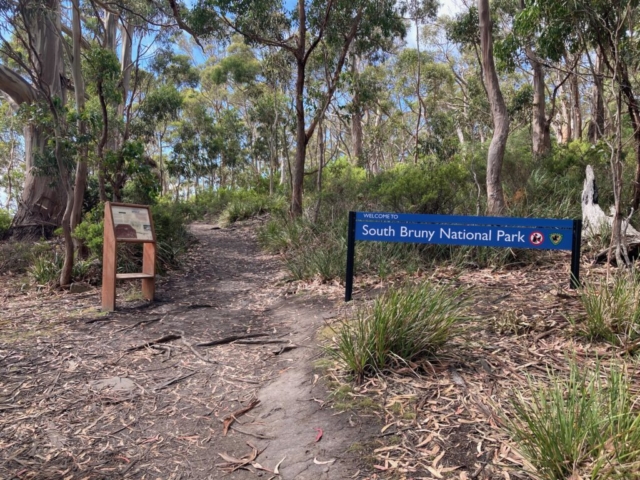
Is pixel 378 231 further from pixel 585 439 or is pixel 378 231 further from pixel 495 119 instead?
pixel 495 119

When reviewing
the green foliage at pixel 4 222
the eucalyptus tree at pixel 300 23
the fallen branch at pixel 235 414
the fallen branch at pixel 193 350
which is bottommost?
the fallen branch at pixel 235 414

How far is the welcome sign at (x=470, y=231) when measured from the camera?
5.02 meters

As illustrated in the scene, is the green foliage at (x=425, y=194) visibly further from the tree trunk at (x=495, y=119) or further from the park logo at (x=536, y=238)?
the park logo at (x=536, y=238)

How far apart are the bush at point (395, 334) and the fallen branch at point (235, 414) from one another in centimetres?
71

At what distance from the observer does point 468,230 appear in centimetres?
516

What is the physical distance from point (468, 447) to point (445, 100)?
96.1 ft

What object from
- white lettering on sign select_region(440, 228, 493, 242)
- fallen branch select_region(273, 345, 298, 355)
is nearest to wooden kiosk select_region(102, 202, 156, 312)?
fallen branch select_region(273, 345, 298, 355)

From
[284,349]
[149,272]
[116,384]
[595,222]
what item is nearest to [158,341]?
[116,384]

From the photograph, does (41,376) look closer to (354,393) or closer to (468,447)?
(354,393)

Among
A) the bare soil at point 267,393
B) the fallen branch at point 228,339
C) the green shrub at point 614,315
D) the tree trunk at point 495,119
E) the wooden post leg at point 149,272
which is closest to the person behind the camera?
the bare soil at point 267,393

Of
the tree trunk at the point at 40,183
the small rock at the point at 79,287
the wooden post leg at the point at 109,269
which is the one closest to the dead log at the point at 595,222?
the wooden post leg at the point at 109,269

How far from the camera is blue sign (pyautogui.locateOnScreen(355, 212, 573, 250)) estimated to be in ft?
16.5

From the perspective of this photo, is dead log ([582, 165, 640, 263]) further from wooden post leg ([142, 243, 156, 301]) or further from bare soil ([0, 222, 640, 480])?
wooden post leg ([142, 243, 156, 301])

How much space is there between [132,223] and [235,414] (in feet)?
12.7
